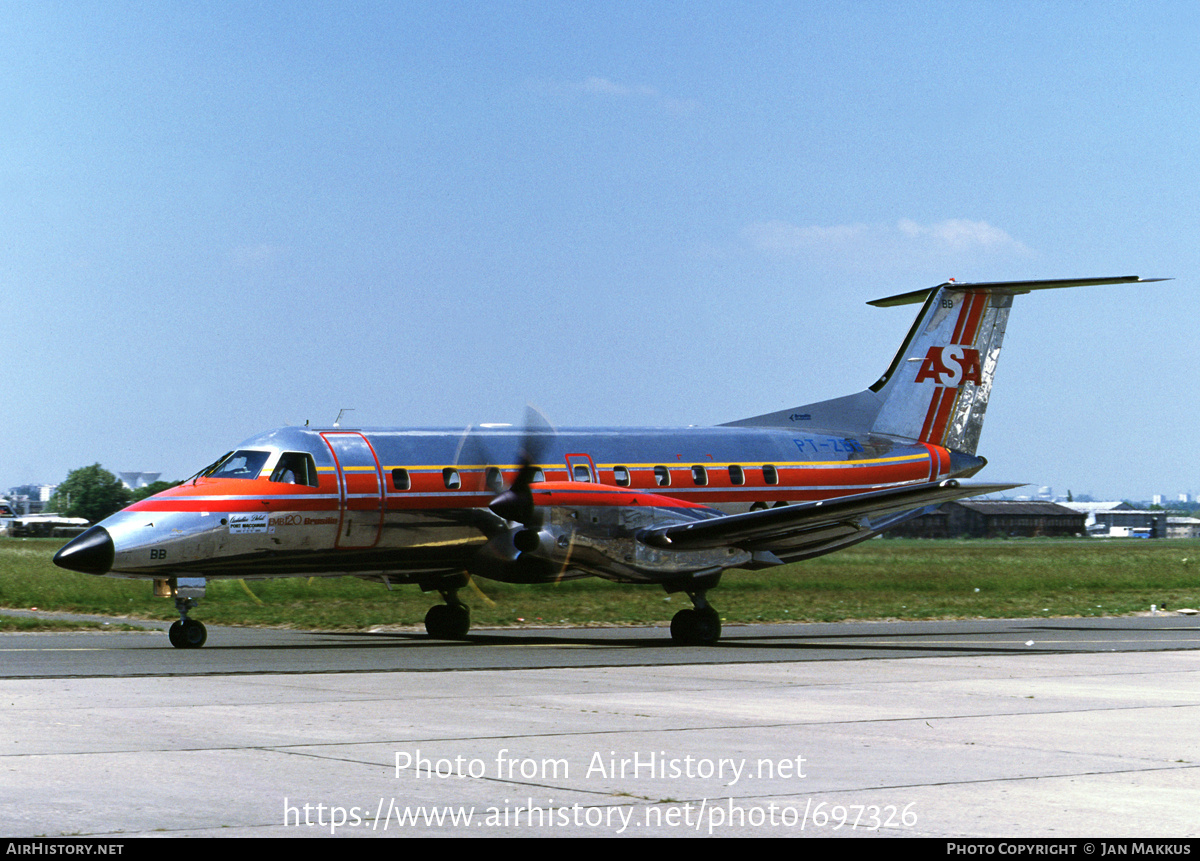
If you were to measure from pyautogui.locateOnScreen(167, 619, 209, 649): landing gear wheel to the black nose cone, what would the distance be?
145 centimetres

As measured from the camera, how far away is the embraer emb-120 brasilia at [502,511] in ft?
65.9

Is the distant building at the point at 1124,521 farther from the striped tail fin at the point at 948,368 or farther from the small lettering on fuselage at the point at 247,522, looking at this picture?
the small lettering on fuselage at the point at 247,522

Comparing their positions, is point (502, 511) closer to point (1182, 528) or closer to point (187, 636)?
point (187, 636)

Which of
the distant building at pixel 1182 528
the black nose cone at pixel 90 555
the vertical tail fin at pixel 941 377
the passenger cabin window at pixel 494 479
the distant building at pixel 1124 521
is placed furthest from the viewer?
the distant building at pixel 1182 528

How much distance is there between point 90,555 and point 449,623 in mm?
6622

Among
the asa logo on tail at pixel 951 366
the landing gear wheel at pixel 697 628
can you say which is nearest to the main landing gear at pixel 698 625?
the landing gear wheel at pixel 697 628

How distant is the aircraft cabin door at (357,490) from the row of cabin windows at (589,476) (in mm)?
389

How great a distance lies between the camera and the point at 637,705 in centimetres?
1359

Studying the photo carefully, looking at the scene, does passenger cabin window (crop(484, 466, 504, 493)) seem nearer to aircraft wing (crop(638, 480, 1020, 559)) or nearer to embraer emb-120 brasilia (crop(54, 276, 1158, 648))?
embraer emb-120 brasilia (crop(54, 276, 1158, 648))

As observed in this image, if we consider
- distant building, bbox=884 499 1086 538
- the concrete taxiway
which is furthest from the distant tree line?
the concrete taxiway

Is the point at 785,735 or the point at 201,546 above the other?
the point at 201,546

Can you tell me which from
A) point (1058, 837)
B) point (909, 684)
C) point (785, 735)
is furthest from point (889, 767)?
point (909, 684)
